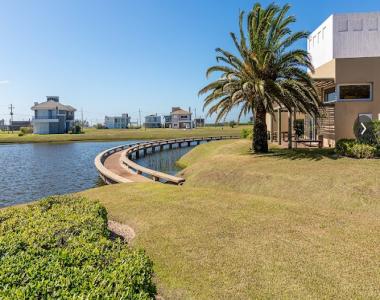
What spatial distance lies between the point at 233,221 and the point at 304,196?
4.59 m

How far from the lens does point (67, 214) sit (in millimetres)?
8758

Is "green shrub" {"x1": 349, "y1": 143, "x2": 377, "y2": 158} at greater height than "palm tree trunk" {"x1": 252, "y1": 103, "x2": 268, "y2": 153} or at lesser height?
lesser

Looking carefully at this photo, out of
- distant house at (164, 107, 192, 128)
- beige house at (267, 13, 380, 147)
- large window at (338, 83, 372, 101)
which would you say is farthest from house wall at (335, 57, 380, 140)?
distant house at (164, 107, 192, 128)

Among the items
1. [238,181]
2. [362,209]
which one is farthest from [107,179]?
[362,209]

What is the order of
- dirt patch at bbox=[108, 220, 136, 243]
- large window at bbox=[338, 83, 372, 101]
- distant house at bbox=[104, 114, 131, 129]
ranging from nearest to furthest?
dirt patch at bbox=[108, 220, 136, 243], large window at bbox=[338, 83, 372, 101], distant house at bbox=[104, 114, 131, 129]

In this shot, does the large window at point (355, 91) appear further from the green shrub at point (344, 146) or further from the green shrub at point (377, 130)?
the green shrub at point (377, 130)

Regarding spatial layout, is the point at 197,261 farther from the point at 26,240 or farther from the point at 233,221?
the point at 26,240

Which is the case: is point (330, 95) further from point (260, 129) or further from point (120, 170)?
point (120, 170)

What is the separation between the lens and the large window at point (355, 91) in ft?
75.0

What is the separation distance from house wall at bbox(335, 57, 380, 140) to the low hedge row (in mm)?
4255

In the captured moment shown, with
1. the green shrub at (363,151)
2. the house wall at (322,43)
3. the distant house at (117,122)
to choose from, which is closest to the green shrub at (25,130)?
the distant house at (117,122)

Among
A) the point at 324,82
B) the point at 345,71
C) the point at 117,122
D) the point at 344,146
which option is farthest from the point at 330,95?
the point at 117,122

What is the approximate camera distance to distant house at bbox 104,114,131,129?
545 feet

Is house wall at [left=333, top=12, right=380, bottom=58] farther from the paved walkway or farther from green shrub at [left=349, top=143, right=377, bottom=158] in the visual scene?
the paved walkway
